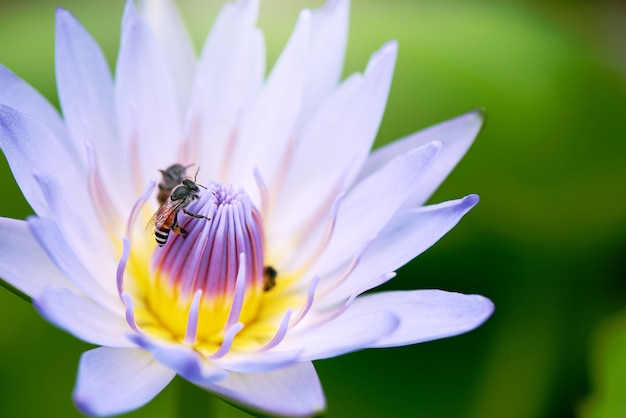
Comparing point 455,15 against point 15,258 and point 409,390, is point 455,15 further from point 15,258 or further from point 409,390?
point 15,258

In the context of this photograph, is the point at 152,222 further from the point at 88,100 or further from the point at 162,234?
the point at 88,100

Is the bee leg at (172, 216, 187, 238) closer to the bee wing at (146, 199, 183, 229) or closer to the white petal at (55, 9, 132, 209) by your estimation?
the bee wing at (146, 199, 183, 229)

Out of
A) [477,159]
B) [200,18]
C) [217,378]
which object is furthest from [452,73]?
[217,378]

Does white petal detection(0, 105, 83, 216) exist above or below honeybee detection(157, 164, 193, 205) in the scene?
above

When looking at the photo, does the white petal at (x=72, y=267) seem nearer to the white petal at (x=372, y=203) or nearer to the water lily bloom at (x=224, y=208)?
the water lily bloom at (x=224, y=208)

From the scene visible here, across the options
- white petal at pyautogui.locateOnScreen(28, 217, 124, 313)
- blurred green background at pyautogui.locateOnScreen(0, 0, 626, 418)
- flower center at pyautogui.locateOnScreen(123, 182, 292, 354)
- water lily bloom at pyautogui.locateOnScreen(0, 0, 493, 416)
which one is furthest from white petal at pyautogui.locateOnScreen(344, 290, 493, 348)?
blurred green background at pyautogui.locateOnScreen(0, 0, 626, 418)
